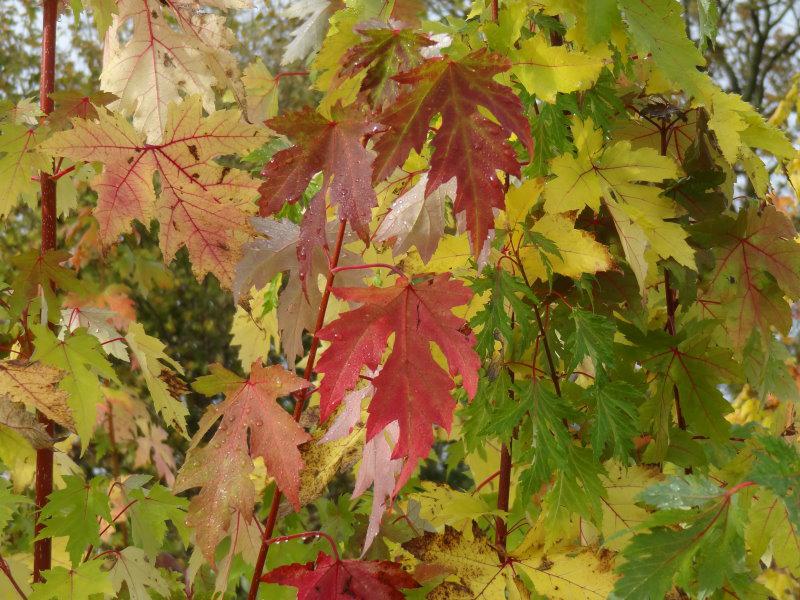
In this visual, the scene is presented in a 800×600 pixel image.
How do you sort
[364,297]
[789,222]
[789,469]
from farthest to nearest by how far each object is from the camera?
[789,222], [364,297], [789,469]

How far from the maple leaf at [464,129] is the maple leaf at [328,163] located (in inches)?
1.2

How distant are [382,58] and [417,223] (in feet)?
0.59

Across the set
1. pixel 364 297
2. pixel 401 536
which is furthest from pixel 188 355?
pixel 364 297

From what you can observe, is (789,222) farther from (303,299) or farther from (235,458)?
(235,458)

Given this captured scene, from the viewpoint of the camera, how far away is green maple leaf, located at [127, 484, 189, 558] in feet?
4.28

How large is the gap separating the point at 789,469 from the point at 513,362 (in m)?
0.38

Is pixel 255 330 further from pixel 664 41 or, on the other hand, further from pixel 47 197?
pixel 664 41

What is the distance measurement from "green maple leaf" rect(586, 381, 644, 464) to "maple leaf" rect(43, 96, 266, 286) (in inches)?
17.1

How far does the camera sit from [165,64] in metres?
1.17

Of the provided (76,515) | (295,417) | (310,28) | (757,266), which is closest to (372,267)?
(295,417)

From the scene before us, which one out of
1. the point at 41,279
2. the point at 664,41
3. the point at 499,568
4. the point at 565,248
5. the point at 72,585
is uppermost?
the point at 664,41

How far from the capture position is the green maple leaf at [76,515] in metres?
1.16

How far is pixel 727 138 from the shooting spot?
895 mm

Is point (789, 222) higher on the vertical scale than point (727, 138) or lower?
lower
